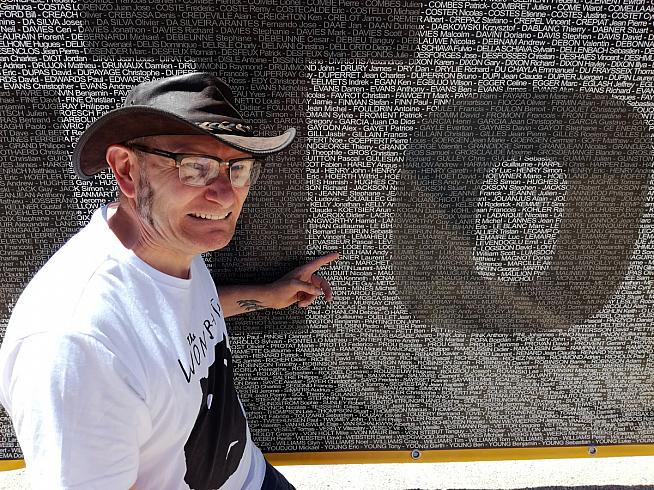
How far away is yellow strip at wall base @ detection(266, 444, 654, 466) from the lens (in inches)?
114

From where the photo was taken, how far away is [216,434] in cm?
185

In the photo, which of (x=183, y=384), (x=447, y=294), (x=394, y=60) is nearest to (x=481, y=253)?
(x=447, y=294)

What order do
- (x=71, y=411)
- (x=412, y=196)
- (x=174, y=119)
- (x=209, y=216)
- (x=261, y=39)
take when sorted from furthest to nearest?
1. (x=412, y=196)
2. (x=261, y=39)
3. (x=209, y=216)
4. (x=174, y=119)
5. (x=71, y=411)

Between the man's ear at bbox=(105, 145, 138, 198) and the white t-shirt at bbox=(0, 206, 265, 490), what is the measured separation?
0.56ft

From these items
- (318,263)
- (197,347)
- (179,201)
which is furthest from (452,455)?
(179,201)

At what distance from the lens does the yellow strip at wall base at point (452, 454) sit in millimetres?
2893

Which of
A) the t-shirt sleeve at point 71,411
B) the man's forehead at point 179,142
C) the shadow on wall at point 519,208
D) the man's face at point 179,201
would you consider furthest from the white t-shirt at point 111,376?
the shadow on wall at point 519,208

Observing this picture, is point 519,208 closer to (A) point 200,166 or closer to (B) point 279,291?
(B) point 279,291

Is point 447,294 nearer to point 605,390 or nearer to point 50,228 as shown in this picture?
point 605,390

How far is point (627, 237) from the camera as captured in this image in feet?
8.46

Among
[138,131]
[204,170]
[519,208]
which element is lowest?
[519,208]

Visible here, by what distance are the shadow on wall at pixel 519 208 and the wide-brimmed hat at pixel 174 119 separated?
3.36 ft

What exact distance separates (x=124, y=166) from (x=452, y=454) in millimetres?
2531

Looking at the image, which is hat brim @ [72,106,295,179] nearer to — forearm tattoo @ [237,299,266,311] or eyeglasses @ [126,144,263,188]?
eyeglasses @ [126,144,263,188]
